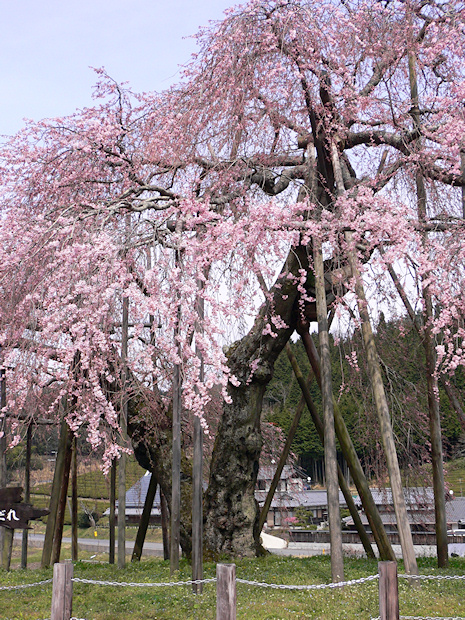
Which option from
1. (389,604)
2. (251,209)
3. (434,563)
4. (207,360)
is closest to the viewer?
(389,604)

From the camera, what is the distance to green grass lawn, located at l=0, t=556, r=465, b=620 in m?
6.39

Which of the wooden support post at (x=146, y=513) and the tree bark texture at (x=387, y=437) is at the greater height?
the tree bark texture at (x=387, y=437)

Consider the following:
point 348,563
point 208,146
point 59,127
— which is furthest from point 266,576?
point 59,127

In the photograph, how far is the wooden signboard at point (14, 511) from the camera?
262 inches

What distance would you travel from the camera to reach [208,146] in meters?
10.2

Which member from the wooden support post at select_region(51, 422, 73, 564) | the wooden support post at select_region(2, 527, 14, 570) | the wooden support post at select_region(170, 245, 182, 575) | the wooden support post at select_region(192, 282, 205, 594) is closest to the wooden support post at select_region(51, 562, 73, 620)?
the wooden support post at select_region(192, 282, 205, 594)

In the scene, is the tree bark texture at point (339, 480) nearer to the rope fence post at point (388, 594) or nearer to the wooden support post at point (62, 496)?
the wooden support post at point (62, 496)

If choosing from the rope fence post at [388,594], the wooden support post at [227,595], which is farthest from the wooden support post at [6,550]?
the rope fence post at [388,594]

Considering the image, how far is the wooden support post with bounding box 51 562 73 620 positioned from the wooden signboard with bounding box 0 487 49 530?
5.96ft

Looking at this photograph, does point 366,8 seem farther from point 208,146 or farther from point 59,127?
point 59,127

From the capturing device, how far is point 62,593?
4922 millimetres

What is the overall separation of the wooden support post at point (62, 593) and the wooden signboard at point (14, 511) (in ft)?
5.96

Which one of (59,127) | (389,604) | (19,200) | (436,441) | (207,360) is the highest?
(59,127)

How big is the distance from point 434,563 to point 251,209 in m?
7.83
